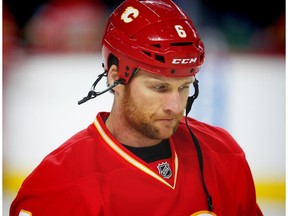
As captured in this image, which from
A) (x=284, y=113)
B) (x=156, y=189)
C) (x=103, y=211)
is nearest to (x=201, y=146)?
(x=156, y=189)

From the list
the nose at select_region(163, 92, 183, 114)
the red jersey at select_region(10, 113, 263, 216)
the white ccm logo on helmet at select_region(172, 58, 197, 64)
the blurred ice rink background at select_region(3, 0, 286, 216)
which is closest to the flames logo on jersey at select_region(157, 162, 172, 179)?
the red jersey at select_region(10, 113, 263, 216)

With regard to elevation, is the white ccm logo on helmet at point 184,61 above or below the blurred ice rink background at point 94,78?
above

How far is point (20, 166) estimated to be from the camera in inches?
89.0

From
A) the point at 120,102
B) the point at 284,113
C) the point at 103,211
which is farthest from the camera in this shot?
the point at 284,113

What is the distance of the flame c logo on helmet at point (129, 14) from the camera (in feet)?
4.71

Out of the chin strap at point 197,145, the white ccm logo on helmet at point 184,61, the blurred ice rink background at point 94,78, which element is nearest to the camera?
the white ccm logo on helmet at point 184,61

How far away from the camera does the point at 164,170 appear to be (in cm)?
148

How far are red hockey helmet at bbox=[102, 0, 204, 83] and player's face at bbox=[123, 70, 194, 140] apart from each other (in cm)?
2

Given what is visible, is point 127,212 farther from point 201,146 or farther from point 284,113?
point 284,113

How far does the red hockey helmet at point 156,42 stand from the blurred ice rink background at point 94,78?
1.90 ft

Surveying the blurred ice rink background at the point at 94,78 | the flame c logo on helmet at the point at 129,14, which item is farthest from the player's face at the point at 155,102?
the blurred ice rink background at the point at 94,78

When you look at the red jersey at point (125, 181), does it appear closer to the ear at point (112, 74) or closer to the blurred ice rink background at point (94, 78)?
the ear at point (112, 74)

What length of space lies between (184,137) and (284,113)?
0.56 metres

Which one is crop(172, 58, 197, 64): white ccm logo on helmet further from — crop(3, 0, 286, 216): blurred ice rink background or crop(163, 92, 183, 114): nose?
crop(3, 0, 286, 216): blurred ice rink background
